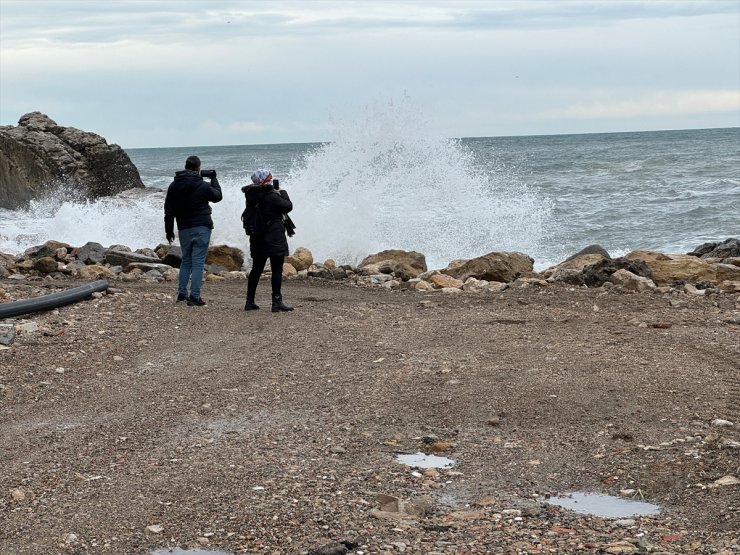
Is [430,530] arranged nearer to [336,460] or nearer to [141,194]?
[336,460]

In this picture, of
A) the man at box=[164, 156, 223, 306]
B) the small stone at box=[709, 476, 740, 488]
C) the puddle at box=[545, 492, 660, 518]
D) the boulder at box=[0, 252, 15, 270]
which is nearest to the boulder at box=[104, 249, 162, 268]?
the boulder at box=[0, 252, 15, 270]

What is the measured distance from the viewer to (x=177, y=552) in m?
4.18

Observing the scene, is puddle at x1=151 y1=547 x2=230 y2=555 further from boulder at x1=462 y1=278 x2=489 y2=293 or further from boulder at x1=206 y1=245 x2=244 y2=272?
boulder at x1=206 y1=245 x2=244 y2=272

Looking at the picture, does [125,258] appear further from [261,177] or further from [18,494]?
[18,494]

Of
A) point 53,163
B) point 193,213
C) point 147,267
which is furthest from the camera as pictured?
point 53,163

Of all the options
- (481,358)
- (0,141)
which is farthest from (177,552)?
(0,141)

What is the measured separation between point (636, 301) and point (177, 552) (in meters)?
7.85

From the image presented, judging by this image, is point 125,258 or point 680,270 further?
point 125,258

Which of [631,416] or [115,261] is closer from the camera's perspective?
[631,416]

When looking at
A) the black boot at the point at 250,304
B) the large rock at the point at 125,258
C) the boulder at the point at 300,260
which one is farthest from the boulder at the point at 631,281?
the large rock at the point at 125,258

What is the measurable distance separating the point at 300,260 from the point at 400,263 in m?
1.53

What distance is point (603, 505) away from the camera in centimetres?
476

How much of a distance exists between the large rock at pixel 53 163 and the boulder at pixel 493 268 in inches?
658

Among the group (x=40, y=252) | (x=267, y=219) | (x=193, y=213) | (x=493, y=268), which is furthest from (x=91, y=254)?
(x=493, y=268)
